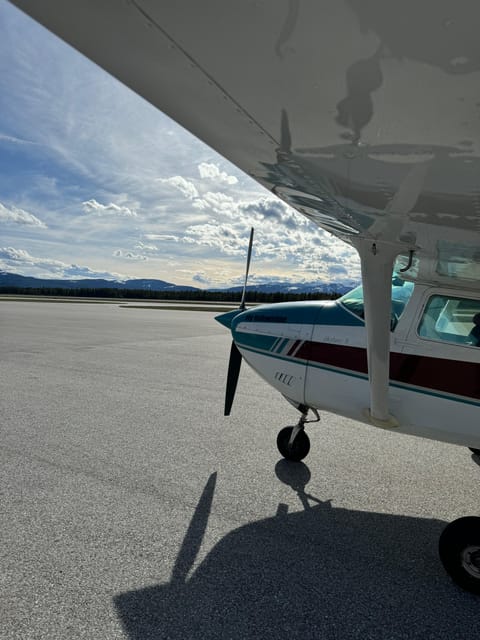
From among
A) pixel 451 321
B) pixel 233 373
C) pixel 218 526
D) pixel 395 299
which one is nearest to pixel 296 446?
pixel 233 373

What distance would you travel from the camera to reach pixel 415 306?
3420mm

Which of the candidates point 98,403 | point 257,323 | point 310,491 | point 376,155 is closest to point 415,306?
point 257,323

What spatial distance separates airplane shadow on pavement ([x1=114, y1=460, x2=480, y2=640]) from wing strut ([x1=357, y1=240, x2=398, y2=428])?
1106 mm

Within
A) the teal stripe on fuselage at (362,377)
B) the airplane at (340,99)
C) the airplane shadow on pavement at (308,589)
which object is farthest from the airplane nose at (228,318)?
the airplane at (340,99)

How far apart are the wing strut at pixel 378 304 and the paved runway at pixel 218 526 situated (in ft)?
3.91

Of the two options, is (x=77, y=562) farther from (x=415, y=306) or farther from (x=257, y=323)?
(x=415, y=306)

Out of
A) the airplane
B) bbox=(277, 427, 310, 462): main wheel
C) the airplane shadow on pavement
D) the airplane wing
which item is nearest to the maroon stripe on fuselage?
the airplane

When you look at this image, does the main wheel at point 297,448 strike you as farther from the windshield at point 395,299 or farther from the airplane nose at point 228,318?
the windshield at point 395,299

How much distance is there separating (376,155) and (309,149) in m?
0.21

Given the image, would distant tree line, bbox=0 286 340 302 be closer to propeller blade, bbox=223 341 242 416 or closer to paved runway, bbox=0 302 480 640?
paved runway, bbox=0 302 480 640

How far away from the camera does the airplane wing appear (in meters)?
0.85

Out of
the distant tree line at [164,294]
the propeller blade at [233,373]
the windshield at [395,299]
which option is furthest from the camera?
the distant tree line at [164,294]

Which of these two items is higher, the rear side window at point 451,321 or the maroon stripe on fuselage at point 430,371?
the rear side window at point 451,321

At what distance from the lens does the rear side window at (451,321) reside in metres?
3.29
